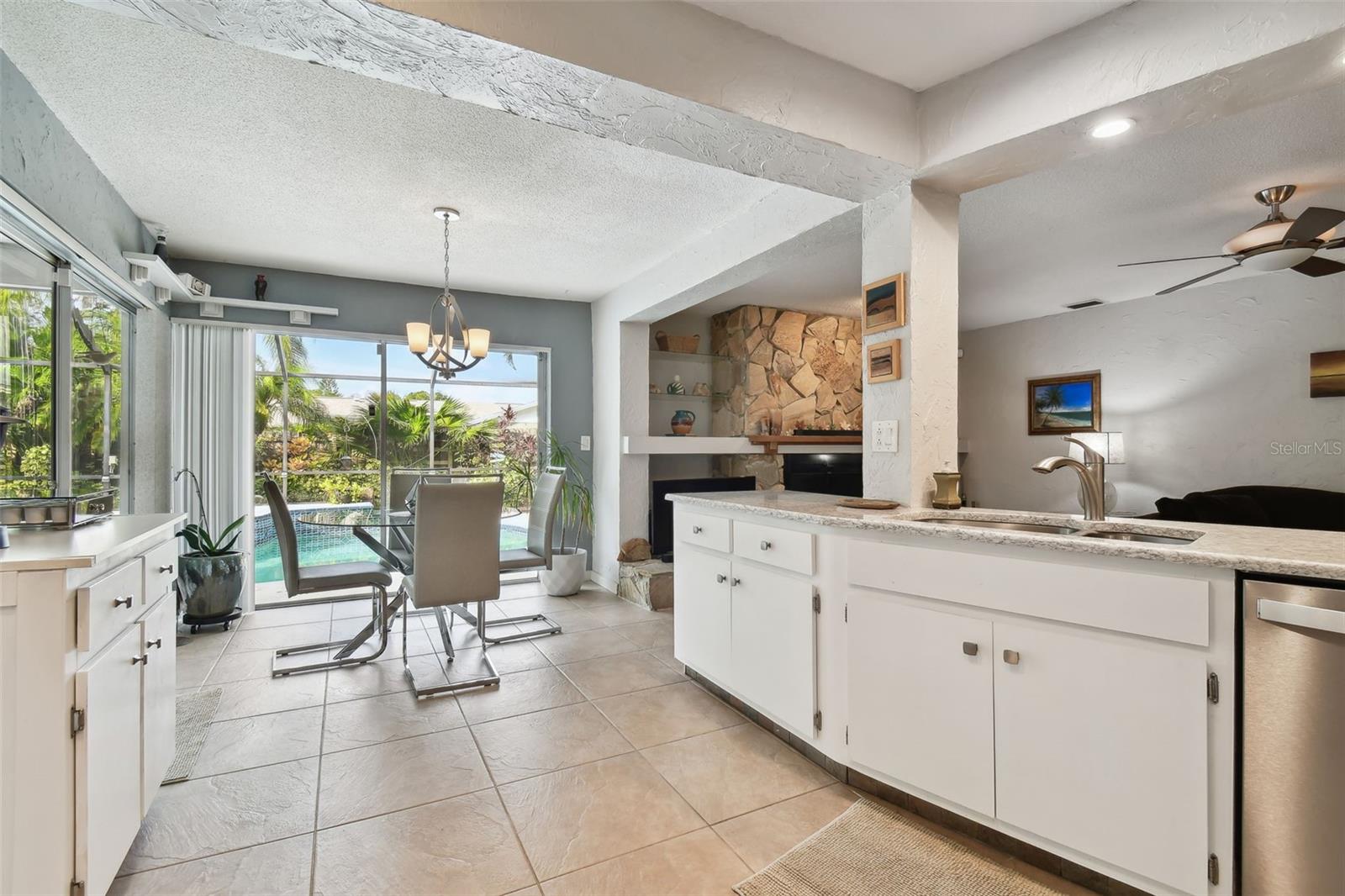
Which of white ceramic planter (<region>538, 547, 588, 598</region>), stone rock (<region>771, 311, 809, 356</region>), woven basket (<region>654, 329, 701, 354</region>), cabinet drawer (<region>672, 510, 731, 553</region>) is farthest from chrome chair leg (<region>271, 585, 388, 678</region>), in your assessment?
stone rock (<region>771, 311, 809, 356</region>)

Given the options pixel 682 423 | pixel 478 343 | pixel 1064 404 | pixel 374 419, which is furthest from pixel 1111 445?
pixel 374 419

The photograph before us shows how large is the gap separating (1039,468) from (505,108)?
1.97 meters

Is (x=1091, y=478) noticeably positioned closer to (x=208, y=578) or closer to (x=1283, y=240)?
(x=1283, y=240)

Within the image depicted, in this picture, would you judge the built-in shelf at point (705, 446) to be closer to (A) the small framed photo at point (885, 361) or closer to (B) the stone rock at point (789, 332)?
(B) the stone rock at point (789, 332)

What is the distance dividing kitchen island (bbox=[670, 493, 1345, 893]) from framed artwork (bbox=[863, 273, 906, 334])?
0.76m

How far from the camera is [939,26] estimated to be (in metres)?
1.89

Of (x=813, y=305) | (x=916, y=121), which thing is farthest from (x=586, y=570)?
(x=916, y=121)

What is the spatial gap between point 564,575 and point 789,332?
2923mm

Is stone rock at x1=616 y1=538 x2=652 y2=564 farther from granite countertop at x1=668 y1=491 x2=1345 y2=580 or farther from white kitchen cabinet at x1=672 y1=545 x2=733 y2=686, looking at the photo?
granite countertop at x1=668 y1=491 x2=1345 y2=580

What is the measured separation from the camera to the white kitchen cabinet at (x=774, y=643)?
85.6 inches

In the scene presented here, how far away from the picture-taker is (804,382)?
5766 millimetres

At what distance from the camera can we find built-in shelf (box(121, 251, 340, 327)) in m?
3.28

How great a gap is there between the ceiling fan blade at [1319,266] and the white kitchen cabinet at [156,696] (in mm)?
5175

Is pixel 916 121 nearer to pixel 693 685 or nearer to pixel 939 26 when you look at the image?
pixel 939 26
